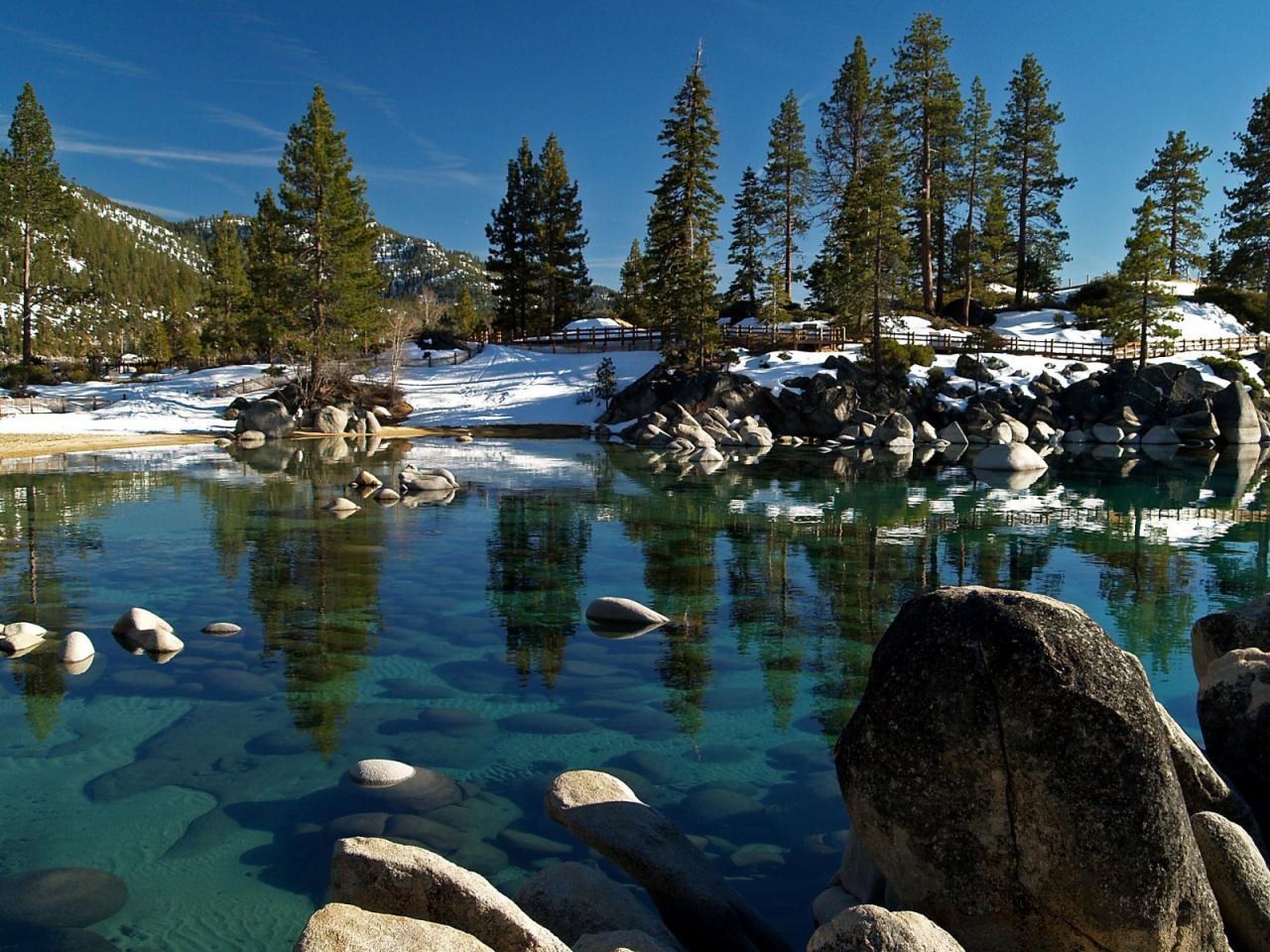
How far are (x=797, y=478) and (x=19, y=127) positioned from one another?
58.2 metres

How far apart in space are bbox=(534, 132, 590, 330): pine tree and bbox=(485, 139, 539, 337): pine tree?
56 cm

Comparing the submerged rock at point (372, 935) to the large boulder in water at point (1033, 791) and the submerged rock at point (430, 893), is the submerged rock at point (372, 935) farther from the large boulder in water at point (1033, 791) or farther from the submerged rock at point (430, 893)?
the large boulder in water at point (1033, 791)

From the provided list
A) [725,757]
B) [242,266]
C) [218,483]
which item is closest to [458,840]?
[725,757]

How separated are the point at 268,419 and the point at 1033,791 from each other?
154 ft

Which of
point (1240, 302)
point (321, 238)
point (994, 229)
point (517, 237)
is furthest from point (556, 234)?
point (1240, 302)

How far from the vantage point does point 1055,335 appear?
210ft

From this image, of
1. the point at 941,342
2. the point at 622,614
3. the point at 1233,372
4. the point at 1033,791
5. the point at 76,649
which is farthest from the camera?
the point at 941,342

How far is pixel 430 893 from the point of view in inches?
184

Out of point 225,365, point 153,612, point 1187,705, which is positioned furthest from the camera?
point 225,365

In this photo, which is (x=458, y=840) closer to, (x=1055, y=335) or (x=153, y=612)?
(x=153, y=612)

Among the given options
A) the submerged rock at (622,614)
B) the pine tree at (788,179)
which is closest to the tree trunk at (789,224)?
the pine tree at (788,179)

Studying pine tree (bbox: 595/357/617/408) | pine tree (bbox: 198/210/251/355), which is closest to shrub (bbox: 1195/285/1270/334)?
pine tree (bbox: 595/357/617/408)

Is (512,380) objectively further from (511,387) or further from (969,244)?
(969,244)

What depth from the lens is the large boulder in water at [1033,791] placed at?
4543mm
